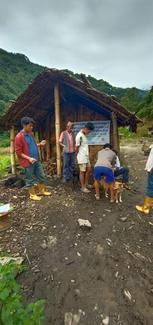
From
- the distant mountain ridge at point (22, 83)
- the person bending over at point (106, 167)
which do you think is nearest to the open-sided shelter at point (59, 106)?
the person bending over at point (106, 167)

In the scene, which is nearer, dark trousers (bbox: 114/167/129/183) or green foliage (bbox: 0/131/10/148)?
dark trousers (bbox: 114/167/129/183)

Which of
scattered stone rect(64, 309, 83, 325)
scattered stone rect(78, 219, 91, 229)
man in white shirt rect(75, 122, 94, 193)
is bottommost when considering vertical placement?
scattered stone rect(64, 309, 83, 325)

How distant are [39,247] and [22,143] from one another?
2.70 metres

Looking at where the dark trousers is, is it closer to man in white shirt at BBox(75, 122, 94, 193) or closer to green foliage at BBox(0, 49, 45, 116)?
man in white shirt at BBox(75, 122, 94, 193)

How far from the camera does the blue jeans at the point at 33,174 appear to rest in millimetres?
6824

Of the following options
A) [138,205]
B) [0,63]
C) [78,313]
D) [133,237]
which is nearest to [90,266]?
[78,313]

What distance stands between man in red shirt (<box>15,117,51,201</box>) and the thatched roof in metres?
2.51

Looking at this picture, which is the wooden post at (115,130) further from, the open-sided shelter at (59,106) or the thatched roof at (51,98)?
the thatched roof at (51,98)

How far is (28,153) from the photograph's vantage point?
6770mm

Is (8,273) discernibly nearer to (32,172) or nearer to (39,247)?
(39,247)

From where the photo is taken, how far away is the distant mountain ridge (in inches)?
1738

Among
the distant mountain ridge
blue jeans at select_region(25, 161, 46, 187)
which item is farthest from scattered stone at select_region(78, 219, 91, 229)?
the distant mountain ridge

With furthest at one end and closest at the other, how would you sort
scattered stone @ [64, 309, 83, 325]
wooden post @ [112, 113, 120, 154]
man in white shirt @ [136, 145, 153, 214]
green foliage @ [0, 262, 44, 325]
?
wooden post @ [112, 113, 120, 154] < man in white shirt @ [136, 145, 153, 214] < scattered stone @ [64, 309, 83, 325] < green foliage @ [0, 262, 44, 325]

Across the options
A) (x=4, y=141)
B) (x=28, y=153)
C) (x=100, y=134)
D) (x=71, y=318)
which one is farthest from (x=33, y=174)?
(x=4, y=141)
